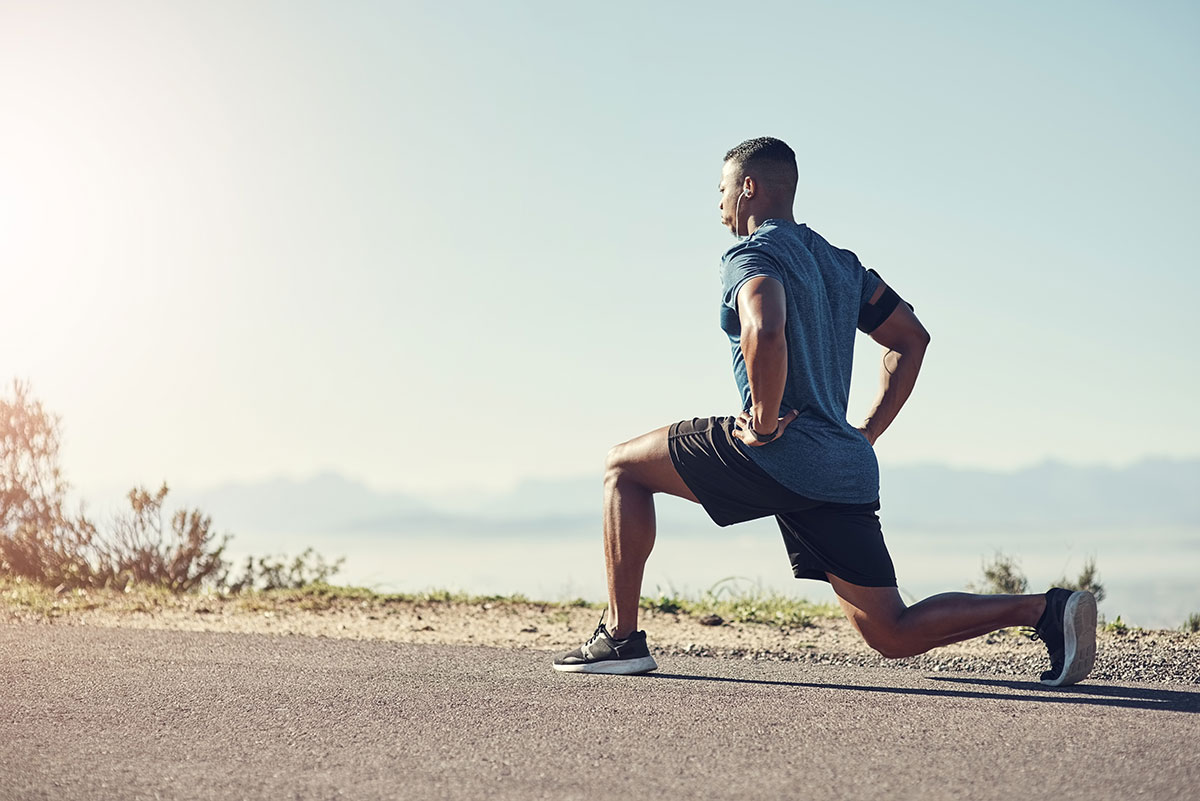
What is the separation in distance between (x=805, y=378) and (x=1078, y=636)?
4.59ft

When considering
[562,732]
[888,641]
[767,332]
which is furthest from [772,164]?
[562,732]

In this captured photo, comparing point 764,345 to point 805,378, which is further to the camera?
point 805,378

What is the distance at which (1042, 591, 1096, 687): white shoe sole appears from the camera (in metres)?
4.13

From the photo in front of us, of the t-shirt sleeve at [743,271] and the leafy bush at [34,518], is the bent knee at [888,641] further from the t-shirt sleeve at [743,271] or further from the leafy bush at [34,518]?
the leafy bush at [34,518]

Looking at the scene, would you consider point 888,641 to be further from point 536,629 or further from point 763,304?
point 536,629

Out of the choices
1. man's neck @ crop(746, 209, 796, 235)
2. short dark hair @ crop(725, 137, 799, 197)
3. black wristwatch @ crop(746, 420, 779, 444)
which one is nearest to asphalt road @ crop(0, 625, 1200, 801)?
black wristwatch @ crop(746, 420, 779, 444)

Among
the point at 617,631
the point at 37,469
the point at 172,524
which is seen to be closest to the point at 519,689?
the point at 617,631

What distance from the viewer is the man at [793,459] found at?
421 cm

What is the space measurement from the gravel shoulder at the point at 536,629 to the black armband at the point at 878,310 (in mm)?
1537

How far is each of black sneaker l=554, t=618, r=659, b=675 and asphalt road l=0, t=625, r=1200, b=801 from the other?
89mm

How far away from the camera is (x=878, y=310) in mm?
4961

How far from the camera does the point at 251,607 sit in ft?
23.6

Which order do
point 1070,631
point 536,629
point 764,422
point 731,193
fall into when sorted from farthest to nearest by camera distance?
point 536,629, point 731,193, point 764,422, point 1070,631

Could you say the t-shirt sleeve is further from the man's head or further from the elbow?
the man's head
